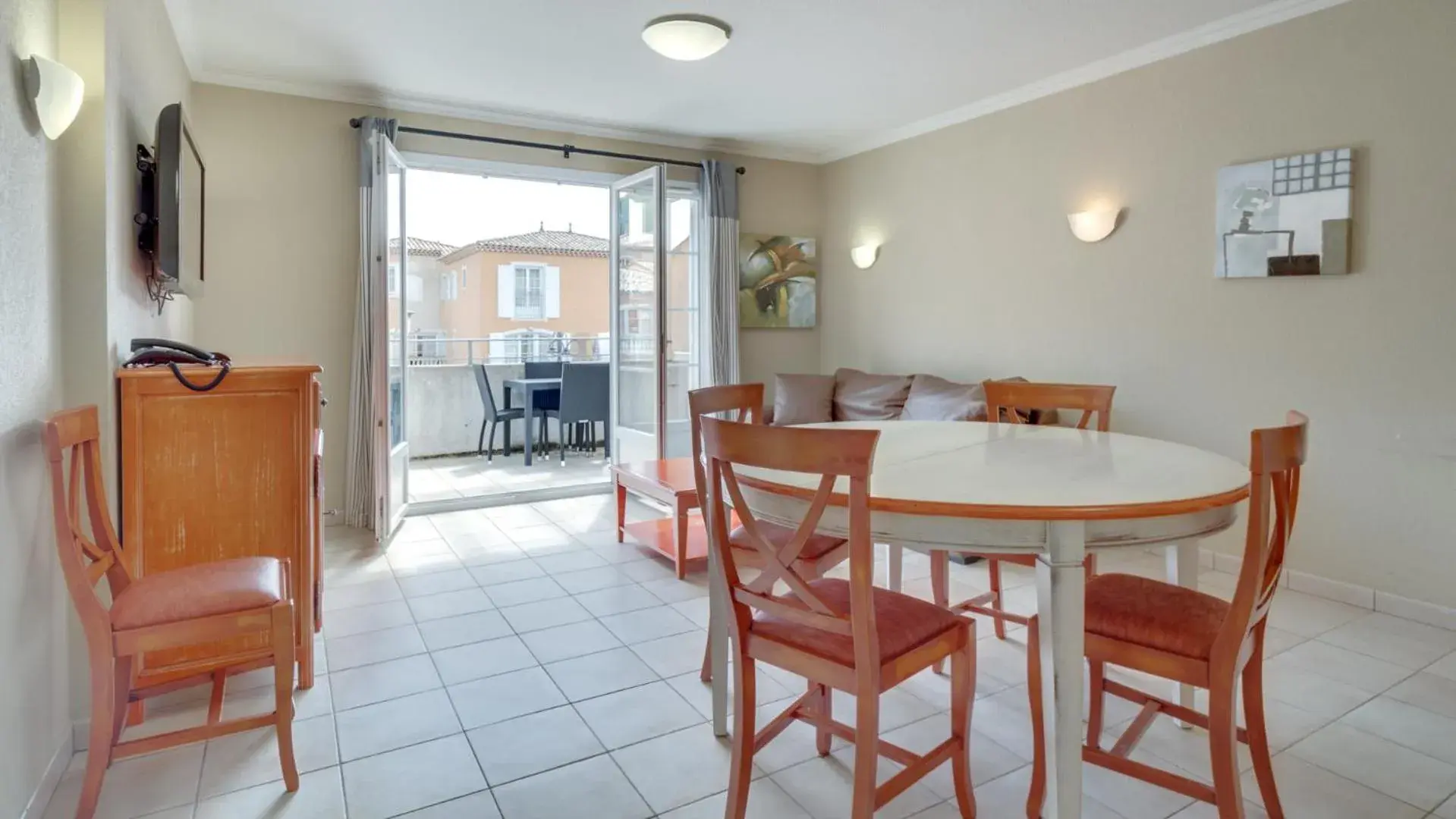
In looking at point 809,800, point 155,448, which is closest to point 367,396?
point 155,448

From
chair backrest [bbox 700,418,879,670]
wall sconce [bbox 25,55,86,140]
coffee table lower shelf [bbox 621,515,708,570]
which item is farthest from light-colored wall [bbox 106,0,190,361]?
coffee table lower shelf [bbox 621,515,708,570]

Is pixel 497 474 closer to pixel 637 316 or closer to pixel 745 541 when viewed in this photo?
pixel 637 316

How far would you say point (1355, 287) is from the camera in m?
3.15

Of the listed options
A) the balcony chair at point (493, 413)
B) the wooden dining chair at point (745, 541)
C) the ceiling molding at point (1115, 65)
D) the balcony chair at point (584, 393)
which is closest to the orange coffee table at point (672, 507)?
the wooden dining chair at point (745, 541)

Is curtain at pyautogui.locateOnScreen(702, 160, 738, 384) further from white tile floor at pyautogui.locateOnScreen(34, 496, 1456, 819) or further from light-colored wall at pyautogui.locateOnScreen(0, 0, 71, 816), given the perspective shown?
light-colored wall at pyautogui.locateOnScreen(0, 0, 71, 816)

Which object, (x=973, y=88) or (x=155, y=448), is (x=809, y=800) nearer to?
(x=155, y=448)

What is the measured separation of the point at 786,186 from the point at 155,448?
4567 millimetres

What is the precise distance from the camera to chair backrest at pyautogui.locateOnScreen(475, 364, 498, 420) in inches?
265

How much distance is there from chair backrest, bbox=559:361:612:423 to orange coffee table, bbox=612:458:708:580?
7.35 feet

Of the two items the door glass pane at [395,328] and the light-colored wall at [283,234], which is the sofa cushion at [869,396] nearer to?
the door glass pane at [395,328]

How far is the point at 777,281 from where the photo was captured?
5.87 metres

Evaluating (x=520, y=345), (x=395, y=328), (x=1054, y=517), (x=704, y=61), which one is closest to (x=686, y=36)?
(x=704, y=61)

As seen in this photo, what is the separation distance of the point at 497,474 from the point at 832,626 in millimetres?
5231

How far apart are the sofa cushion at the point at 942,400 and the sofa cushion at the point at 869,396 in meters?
0.12
